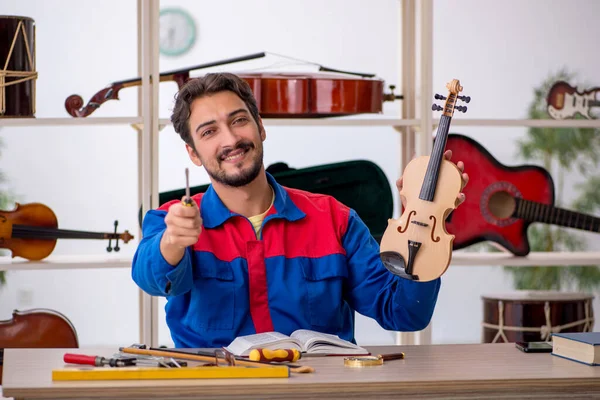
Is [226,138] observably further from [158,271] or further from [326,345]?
[326,345]

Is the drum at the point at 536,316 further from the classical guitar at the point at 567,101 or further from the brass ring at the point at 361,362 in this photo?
the brass ring at the point at 361,362

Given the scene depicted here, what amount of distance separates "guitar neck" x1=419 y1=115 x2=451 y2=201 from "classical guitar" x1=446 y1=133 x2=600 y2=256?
1.55 m

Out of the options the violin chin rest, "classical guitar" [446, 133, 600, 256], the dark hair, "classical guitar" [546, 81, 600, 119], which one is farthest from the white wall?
the violin chin rest

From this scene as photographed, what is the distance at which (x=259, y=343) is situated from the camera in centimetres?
179

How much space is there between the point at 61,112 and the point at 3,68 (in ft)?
4.09

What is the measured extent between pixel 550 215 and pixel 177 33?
1.99 metres

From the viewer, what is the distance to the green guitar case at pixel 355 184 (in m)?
3.33

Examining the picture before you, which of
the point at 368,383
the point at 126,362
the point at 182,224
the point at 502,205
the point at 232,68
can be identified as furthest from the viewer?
the point at 232,68

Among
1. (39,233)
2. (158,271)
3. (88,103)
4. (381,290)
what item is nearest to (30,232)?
(39,233)

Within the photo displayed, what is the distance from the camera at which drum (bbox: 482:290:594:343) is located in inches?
132

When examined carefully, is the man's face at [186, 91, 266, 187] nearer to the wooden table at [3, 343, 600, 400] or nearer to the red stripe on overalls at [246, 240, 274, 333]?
the red stripe on overalls at [246, 240, 274, 333]

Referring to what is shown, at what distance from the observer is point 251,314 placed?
7.14 feet

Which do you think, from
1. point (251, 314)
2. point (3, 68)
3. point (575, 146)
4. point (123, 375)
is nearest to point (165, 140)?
point (3, 68)

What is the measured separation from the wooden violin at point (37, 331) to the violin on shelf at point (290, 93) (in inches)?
27.6
